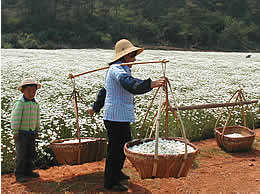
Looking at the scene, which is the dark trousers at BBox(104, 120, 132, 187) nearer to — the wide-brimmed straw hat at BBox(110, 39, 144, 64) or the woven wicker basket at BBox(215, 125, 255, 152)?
the wide-brimmed straw hat at BBox(110, 39, 144, 64)

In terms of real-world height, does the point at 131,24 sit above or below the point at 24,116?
above

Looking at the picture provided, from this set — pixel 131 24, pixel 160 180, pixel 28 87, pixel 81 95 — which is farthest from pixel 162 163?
pixel 131 24

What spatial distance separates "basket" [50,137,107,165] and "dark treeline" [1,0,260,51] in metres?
40.8

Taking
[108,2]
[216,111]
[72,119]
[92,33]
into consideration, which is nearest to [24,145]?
[72,119]

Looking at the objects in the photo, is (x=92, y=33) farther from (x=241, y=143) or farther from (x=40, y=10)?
(x=241, y=143)

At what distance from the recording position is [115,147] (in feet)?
16.6

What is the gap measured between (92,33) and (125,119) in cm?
5506

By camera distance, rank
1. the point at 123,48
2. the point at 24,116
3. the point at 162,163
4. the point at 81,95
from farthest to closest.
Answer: the point at 81,95 → the point at 24,116 → the point at 123,48 → the point at 162,163

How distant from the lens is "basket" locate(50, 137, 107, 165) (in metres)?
5.69

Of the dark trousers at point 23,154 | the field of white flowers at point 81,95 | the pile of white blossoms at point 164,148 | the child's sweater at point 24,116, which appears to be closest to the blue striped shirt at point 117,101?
the pile of white blossoms at point 164,148

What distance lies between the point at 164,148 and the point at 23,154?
2362 millimetres

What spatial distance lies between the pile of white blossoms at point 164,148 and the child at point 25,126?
6.00ft

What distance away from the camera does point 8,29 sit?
56156 mm

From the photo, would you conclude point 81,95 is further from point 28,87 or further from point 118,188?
point 118,188
